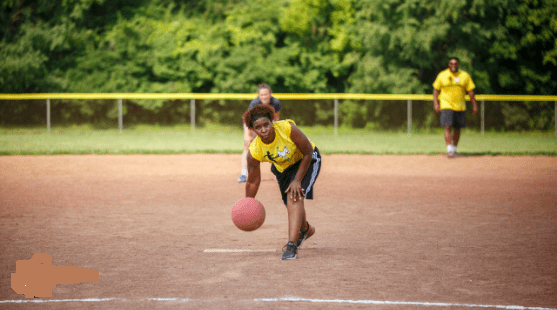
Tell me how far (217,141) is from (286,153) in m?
16.2

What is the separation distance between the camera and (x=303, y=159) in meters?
5.79

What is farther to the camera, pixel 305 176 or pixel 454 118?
pixel 454 118

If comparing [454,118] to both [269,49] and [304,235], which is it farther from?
[269,49]

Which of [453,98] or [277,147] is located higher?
[453,98]

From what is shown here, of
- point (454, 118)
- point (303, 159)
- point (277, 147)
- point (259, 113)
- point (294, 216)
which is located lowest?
point (294, 216)

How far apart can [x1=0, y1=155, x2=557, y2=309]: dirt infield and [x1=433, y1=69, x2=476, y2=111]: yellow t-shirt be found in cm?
303

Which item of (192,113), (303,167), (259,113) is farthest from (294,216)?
(192,113)

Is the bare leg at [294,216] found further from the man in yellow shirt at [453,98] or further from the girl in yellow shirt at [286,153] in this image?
the man in yellow shirt at [453,98]

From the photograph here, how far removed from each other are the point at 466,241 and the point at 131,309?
3.65 meters

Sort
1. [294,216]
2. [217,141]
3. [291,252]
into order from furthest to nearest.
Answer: [217,141] → [294,216] → [291,252]

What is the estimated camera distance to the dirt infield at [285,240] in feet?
15.0

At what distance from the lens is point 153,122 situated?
86.7 ft

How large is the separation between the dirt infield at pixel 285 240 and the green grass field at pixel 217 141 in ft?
15.8

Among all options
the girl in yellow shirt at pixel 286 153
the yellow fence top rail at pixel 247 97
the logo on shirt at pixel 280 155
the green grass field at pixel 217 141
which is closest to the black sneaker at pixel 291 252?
the girl in yellow shirt at pixel 286 153
